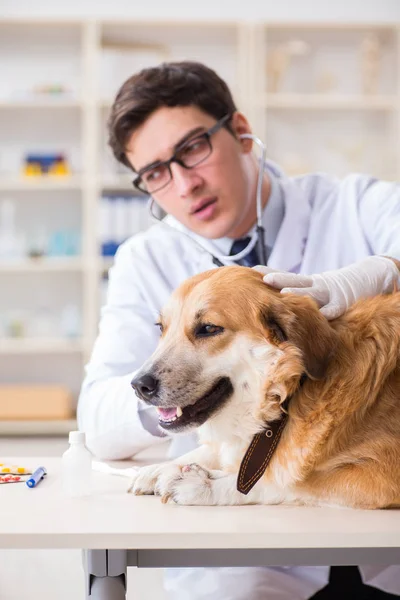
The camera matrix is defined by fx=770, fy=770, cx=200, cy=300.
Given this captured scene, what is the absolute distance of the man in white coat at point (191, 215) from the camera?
70.1 inches

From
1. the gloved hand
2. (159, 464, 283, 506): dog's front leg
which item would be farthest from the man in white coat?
(159, 464, 283, 506): dog's front leg

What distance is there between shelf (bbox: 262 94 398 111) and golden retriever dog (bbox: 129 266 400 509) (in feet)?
12.6

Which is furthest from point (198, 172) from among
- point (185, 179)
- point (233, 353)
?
point (233, 353)

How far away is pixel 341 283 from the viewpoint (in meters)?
1.37

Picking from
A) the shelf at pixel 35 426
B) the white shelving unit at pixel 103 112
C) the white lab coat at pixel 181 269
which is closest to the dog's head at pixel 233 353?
the white lab coat at pixel 181 269

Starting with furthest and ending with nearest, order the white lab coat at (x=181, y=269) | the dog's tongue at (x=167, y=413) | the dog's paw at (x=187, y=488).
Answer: the white lab coat at (x=181, y=269) < the dog's tongue at (x=167, y=413) < the dog's paw at (x=187, y=488)

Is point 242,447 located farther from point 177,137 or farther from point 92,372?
point 177,137

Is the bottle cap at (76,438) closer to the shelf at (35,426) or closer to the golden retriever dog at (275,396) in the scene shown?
the golden retriever dog at (275,396)

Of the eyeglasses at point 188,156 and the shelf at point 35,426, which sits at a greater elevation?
the eyeglasses at point 188,156

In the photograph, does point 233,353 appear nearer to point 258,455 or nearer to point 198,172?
point 258,455

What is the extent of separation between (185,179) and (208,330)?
0.64 metres

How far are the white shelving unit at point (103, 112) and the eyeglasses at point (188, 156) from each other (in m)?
3.07

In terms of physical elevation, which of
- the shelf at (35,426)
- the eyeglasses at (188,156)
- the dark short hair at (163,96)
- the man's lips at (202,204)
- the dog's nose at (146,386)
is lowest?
the shelf at (35,426)

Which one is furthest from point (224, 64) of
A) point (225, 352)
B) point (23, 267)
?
point (225, 352)
